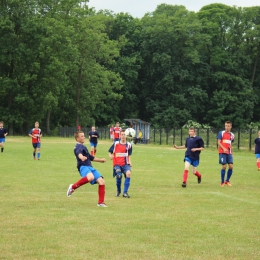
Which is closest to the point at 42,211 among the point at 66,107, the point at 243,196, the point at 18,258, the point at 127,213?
the point at 127,213

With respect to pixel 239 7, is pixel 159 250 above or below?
below

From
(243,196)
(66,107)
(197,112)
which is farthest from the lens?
(197,112)

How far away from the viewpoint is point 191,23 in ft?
291

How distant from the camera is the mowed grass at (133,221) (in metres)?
8.41

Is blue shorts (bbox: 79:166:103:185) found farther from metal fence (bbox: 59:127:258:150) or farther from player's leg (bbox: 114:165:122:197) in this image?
metal fence (bbox: 59:127:258:150)

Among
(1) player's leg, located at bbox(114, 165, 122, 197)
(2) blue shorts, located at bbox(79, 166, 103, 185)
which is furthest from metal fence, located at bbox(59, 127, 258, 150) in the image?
(2) blue shorts, located at bbox(79, 166, 103, 185)

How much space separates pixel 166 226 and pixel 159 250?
2.01 metres

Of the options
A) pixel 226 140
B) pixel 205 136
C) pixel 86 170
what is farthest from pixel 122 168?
pixel 205 136

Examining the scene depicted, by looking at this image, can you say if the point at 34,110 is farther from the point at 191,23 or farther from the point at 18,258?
→ the point at 18,258

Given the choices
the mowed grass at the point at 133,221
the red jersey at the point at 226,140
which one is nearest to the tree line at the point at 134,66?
the red jersey at the point at 226,140

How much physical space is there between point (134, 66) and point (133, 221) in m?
80.1

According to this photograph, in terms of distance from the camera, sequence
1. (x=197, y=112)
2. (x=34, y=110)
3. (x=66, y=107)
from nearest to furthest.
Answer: (x=34, y=110) < (x=66, y=107) < (x=197, y=112)

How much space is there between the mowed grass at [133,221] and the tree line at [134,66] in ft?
173

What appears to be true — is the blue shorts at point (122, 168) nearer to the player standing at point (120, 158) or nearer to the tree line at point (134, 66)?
the player standing at point (120, 158)
